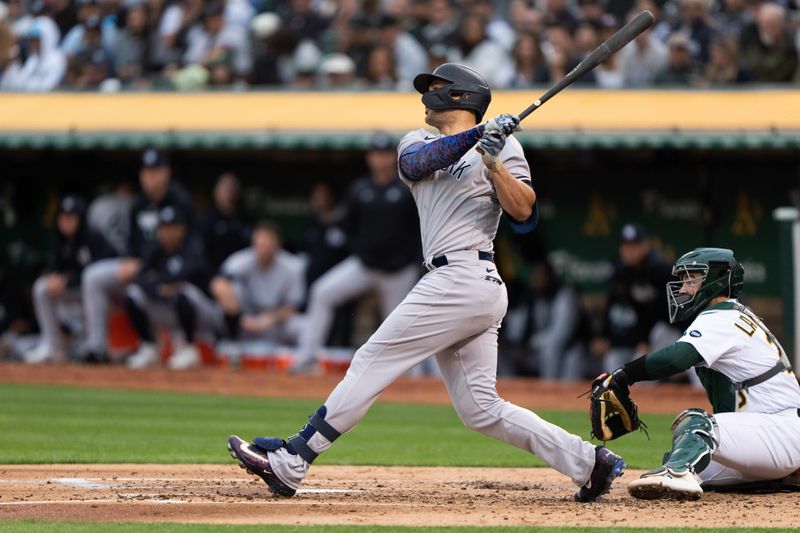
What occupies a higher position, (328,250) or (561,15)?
(561,15)

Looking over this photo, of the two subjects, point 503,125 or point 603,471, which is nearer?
point 503,125

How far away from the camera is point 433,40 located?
13.5 meters

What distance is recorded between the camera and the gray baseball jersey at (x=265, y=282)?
42.2 ft

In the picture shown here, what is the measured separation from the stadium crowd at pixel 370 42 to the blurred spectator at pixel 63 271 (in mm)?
1529

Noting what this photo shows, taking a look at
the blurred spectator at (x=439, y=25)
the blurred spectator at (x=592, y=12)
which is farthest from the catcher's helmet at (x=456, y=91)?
the blurred spectator at (x=439, y=25)

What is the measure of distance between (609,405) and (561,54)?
743 cm

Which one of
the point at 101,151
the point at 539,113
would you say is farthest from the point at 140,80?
the point at 539,113

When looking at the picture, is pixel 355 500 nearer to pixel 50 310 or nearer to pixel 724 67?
pixel 724 67

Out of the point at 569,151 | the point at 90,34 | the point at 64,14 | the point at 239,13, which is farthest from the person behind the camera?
the point at 64,14

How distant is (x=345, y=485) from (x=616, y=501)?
47.6 inches

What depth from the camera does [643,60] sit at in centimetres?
1244

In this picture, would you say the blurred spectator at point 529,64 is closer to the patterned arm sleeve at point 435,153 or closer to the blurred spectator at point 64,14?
the blurred spectator at point 64,14

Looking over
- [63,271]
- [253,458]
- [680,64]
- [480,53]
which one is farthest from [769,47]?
[253,458]

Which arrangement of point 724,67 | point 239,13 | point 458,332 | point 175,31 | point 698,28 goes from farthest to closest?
1. point 175,31
2. point 239,13
3. point 698,28
4. point 724,67
5. point 458,332
